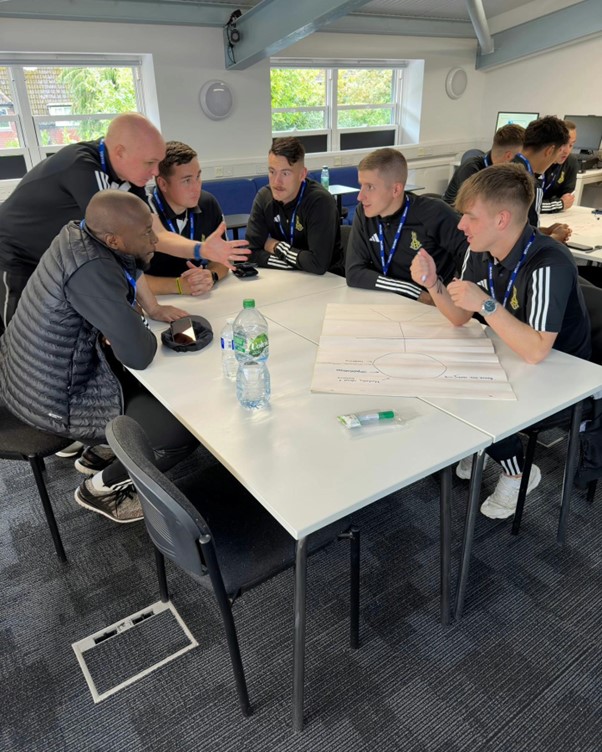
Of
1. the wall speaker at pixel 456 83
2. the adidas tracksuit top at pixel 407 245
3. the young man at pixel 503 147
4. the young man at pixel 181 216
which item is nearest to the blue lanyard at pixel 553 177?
the young man at pixel 503 147

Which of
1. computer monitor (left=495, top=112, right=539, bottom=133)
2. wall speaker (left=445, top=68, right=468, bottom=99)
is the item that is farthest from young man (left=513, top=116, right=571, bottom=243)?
wall speaker (left=445, top=68, right=468, bottom=99)

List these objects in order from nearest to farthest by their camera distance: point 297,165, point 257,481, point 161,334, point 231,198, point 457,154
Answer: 1. point 257,481
2. point 161,334
3. point 297,165
4. point 231,198
5. point 457,154

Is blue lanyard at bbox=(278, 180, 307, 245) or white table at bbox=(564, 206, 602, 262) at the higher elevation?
blue lanyard at bbox=(278, 180, 307, 245)

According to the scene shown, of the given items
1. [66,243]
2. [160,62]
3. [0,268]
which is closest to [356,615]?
[66,243]

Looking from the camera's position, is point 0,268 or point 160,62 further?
point 160,62

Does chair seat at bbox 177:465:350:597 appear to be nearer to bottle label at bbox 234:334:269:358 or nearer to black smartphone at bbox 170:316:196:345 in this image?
bottle label at bbox 234:334:269:358

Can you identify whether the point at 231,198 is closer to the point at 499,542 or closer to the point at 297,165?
the point at 297,165

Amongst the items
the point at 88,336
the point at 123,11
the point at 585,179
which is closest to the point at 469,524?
the point at 88,336

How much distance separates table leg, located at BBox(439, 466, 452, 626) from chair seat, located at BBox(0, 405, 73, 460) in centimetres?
128

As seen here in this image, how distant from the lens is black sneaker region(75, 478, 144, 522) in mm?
2146

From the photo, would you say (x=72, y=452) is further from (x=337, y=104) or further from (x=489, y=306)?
(x=337, y=104)

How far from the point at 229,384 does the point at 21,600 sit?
43.1 inches

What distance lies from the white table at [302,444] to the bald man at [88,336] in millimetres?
193

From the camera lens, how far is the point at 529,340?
1649 millimetres
